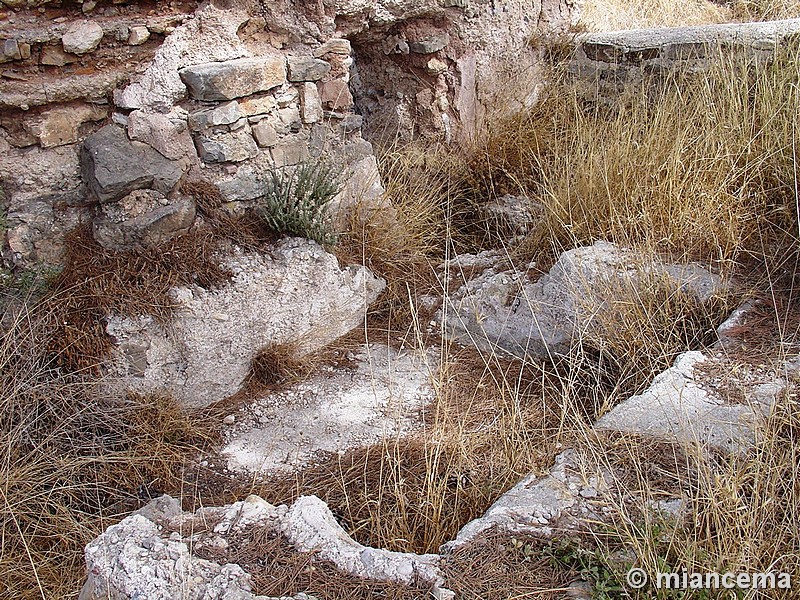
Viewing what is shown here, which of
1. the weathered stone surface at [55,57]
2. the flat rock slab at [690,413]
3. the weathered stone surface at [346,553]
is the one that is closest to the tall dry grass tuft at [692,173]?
the flat rock slab at [690,413]

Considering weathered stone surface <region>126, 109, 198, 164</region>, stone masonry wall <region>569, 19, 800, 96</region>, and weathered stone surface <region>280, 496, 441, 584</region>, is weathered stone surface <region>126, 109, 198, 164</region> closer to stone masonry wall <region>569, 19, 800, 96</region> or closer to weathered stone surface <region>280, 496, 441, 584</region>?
weathered stone surface <region>280, 496, 441, 584</region>

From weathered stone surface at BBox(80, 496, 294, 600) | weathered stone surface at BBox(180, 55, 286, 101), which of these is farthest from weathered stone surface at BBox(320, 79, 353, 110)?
weathered stone surface at BBox(80, 496, 294, 600)

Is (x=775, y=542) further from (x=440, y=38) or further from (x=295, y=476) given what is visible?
(x=440, y=38)

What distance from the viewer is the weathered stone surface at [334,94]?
13.0 ft

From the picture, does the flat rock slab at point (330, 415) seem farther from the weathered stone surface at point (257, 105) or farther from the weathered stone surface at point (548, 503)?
the weathered stone surface at point (257, 105)

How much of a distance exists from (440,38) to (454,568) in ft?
11.4

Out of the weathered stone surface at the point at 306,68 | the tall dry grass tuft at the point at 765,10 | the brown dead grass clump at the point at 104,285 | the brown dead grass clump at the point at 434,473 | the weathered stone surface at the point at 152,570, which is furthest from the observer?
the tall dry grass tuft at the point at 765,10

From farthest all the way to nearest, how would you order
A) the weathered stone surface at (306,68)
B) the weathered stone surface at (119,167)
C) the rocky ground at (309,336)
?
1. the weathered stone surface at (306,68)
2. the weathered stone surface at (119,167)
3. the rocky ground at (309,336)

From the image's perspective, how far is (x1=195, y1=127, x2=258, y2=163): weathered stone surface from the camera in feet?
11.5

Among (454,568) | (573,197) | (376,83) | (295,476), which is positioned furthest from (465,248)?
(454,568)

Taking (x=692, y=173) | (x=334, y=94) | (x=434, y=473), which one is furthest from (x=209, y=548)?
(x=692, y=173)

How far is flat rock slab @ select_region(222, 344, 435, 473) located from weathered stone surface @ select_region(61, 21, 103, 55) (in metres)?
1.61

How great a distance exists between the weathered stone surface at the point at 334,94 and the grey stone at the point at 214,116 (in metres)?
0.60

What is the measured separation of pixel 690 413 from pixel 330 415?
1.43m
